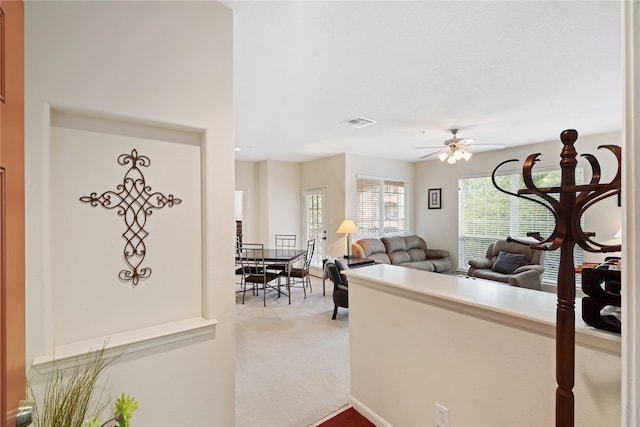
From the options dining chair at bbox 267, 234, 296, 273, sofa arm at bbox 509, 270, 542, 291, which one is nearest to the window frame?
dining chair at bbox 267, 234, 296, 273

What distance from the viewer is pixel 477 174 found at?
6.32m

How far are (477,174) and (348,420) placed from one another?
575cm

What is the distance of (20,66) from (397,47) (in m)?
2.12

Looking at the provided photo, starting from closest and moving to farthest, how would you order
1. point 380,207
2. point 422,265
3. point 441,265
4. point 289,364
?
1. point 289,364
2. point 422,265
3. point 441,265
4. point 380,207

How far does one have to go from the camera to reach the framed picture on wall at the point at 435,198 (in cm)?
701

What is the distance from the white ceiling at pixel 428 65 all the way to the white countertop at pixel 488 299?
1654mm

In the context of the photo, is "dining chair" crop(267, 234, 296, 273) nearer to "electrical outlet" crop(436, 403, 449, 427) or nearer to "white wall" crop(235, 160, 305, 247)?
"white wall" crop(235, 160, 305, 247)

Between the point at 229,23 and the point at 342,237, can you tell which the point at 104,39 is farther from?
the point at 342,237

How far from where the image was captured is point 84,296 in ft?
4.59

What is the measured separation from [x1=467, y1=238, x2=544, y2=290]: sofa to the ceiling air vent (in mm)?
3134

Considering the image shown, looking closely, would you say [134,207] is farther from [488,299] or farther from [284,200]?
[284,200]

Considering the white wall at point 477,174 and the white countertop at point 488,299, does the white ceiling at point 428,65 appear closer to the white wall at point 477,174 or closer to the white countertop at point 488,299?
the white wall at point 477,174

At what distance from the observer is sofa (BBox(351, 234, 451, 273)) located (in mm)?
6141

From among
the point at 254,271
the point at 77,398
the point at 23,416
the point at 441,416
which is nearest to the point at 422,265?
the point at 254,271
